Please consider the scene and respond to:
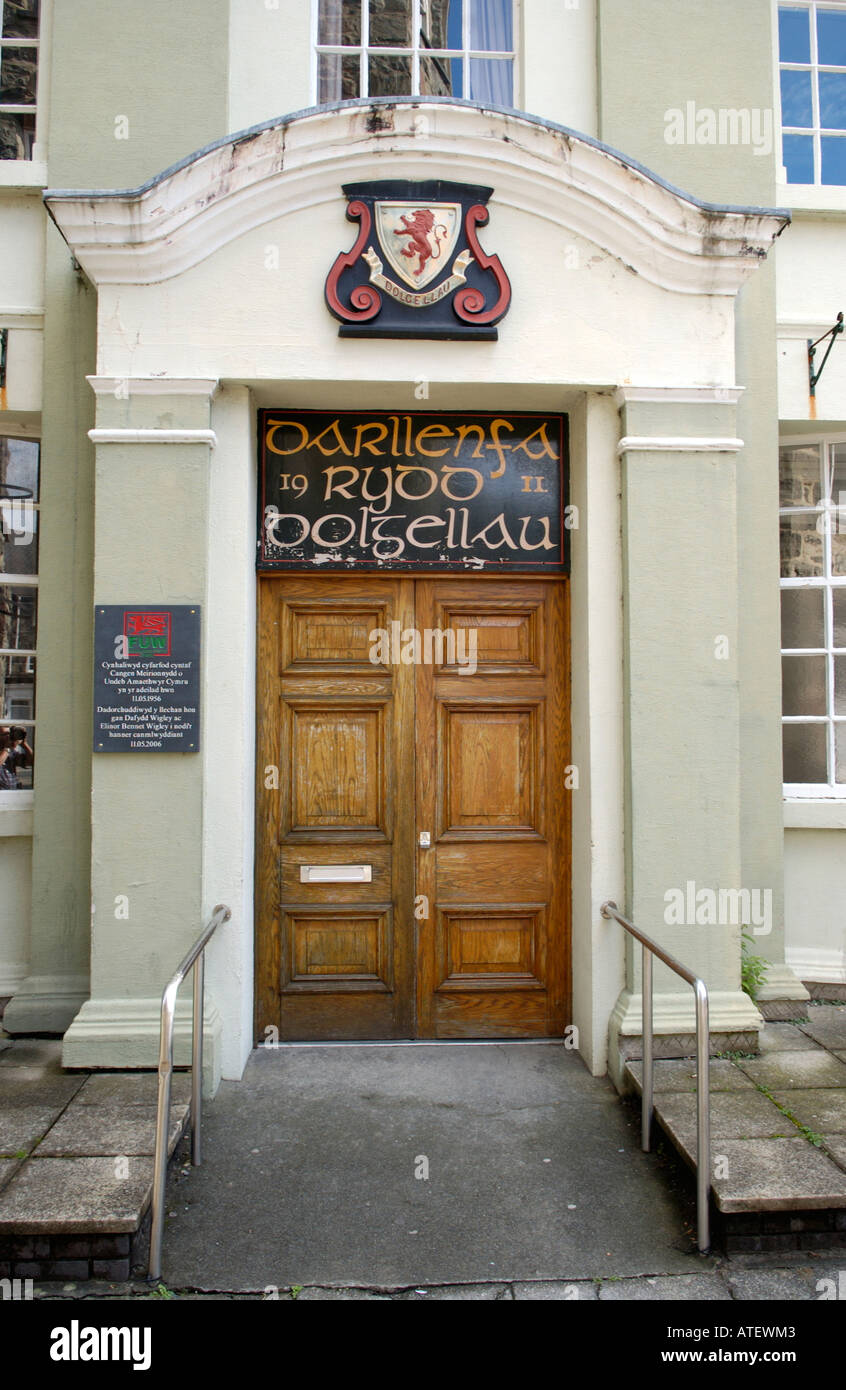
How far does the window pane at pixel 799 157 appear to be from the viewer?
217 inches

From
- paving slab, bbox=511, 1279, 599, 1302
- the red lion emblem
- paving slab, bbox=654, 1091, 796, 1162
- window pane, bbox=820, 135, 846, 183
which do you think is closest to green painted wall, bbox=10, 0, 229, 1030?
the red lion emblem

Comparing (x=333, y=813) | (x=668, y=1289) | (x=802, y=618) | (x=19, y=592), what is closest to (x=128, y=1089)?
(x=333, y=813)

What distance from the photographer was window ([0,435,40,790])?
5.29m

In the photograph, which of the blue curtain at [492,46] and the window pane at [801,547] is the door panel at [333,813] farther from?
the blue curtain at [492,46]

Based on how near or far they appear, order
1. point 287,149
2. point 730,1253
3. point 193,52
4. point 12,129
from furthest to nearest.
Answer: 1. point 12,129
2. point 193,52
3. point 287,149
4. point 730,1253

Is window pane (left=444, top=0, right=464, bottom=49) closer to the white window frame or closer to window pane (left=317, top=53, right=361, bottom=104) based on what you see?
the white window frame

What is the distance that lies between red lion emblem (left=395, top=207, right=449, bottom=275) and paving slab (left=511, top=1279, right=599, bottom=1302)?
4.43 meters

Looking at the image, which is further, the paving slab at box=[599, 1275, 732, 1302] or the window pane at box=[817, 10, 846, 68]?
the window pane at box=[817, 10, 846, 68]

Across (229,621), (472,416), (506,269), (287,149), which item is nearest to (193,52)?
(287,149)

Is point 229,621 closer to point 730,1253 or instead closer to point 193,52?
point 193,52

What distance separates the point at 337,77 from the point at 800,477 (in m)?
3.63

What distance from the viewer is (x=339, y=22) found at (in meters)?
5.20

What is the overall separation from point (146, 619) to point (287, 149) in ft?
7.91

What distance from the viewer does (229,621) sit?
181 inches
